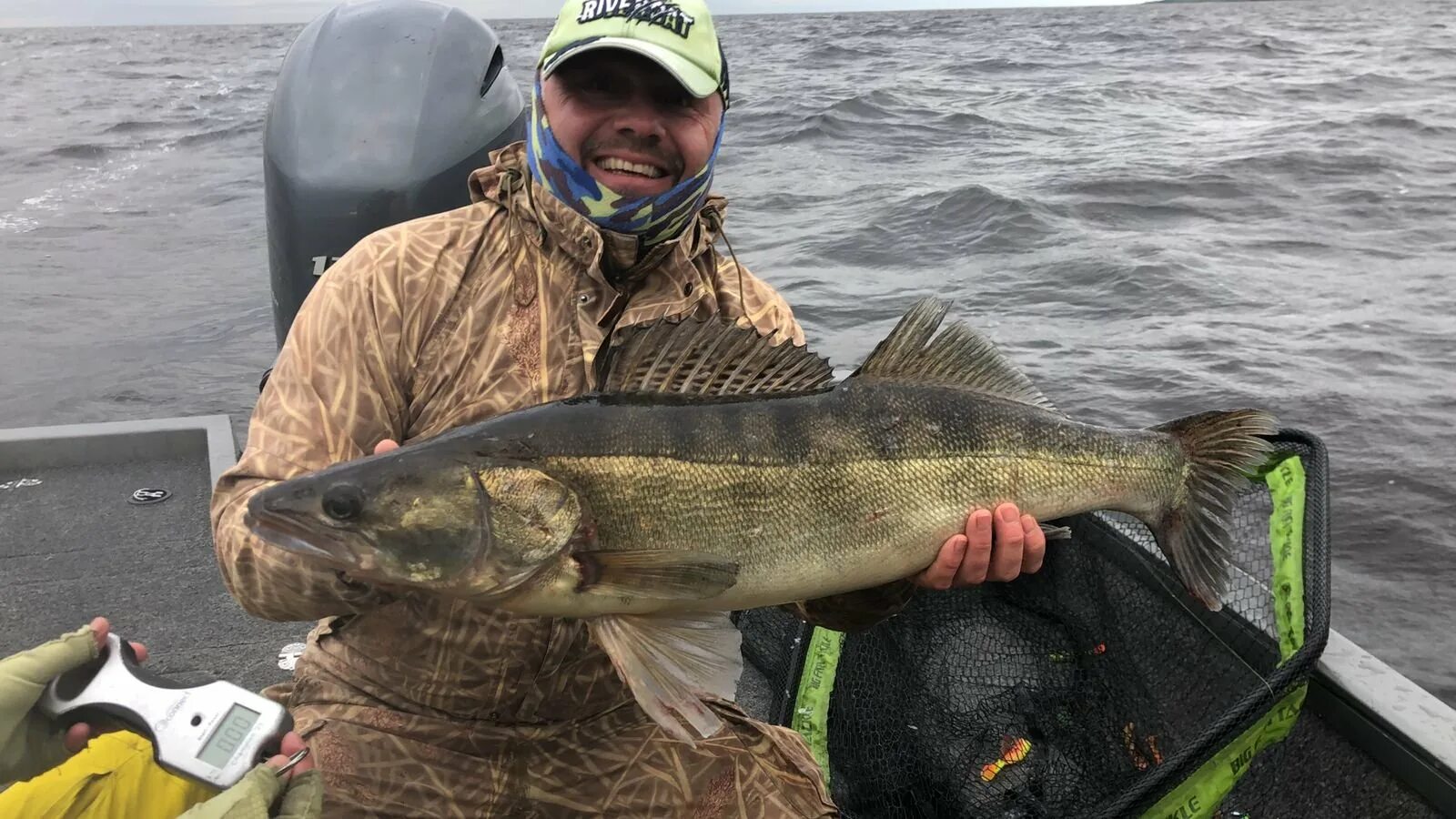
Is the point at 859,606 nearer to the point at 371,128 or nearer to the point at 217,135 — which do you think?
the point at 371,128

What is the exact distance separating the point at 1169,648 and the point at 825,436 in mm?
1627

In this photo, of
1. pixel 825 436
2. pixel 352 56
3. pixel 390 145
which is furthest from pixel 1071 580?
pixel 352 56

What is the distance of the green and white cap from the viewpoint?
2660 mm

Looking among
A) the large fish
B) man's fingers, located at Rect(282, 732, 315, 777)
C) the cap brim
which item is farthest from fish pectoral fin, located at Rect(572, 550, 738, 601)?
the cap brim

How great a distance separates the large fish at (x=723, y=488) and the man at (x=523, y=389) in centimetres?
20

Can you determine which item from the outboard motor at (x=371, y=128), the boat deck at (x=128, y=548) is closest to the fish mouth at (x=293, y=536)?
the boat deck at (x=128, y=548)

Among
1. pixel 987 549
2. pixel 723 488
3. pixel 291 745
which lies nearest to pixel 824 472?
pixel 723 488

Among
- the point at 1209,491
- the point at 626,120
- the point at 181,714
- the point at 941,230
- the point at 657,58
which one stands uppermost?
the point at 657,58

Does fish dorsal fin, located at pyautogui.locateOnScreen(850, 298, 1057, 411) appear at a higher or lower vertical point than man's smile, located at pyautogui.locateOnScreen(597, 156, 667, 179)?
lower

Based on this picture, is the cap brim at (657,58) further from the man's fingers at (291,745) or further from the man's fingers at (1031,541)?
the man's fingers at (291,745)

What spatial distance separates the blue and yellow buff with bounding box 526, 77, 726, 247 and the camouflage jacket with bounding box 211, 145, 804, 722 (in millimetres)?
41

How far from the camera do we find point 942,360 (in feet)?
9.36

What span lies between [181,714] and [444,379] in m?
0.97

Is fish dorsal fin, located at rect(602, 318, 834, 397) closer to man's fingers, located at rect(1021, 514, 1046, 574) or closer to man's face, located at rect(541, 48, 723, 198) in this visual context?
man's face, located at rect(541, 48, 723, 198)
